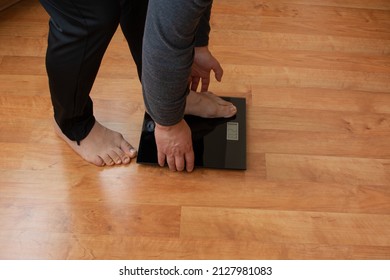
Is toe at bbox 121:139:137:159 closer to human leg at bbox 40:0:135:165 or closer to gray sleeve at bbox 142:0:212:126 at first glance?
human leg at bbox 40:0:135:165

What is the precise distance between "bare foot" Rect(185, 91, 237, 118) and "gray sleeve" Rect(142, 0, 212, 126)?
1.22ft

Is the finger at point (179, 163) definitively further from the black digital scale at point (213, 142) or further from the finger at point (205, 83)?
the finger at point (205, 83)

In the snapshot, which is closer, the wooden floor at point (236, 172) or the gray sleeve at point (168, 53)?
the gray sleeve at point (168, 53)

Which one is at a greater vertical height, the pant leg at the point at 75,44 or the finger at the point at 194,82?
the pant leg at the point at 75,44

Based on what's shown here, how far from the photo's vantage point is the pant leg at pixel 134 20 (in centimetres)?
95

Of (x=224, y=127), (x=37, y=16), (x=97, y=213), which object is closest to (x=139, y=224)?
(x=97, y=213)

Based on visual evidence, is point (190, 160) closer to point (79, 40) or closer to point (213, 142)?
point (213, 142)

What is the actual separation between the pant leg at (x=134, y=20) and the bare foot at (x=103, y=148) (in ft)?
0.80

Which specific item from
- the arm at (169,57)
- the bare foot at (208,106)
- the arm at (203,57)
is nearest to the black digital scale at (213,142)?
the bare foot at (208,106)

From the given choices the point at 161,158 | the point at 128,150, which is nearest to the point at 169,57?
the point at 161,158

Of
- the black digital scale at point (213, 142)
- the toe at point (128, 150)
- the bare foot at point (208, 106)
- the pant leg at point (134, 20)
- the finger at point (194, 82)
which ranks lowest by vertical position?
the toe at point (128, 150)

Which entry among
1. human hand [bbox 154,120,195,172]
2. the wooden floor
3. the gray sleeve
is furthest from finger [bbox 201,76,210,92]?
the gray sleeve

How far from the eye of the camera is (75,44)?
2.87 ft

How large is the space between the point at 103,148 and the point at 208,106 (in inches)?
Result: 12.5
